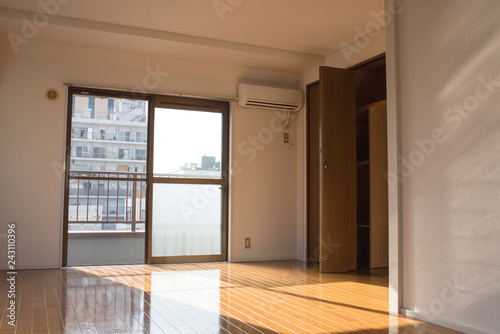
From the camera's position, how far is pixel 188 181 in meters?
5.29

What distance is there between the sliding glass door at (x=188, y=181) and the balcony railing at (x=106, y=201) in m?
0.19

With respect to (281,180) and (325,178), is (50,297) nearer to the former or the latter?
(325,178)

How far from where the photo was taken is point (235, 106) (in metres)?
5.46

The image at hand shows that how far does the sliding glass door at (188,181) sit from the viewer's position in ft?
16.9

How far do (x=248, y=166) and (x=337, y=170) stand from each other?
1.21 m

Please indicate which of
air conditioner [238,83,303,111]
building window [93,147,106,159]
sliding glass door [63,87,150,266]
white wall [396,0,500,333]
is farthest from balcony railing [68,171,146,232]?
white wall [396,0,500,333]

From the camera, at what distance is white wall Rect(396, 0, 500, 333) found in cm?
239

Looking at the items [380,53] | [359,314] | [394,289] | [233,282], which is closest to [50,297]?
[233,282]

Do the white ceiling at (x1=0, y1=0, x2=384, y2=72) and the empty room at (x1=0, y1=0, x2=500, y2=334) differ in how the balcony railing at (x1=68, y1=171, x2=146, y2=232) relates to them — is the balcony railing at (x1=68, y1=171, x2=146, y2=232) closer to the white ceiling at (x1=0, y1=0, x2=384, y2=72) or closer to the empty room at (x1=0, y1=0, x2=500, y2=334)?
the empty room at (x1=0, y1=0, x2=500, y2=334)

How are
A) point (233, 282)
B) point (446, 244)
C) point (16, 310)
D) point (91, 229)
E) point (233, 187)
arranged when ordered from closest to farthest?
1. point (446, 244)
2. point (16, 310)
3. point (233, 282)
4. point (91, 229)
5. point (233, 187)

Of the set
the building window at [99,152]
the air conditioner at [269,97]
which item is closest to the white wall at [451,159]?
the air conditioner at [269,97]

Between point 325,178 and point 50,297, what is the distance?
2747 mm

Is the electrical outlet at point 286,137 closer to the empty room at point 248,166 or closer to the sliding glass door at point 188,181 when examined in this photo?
the empty room at point 248,166

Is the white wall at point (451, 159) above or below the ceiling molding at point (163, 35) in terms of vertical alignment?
below
